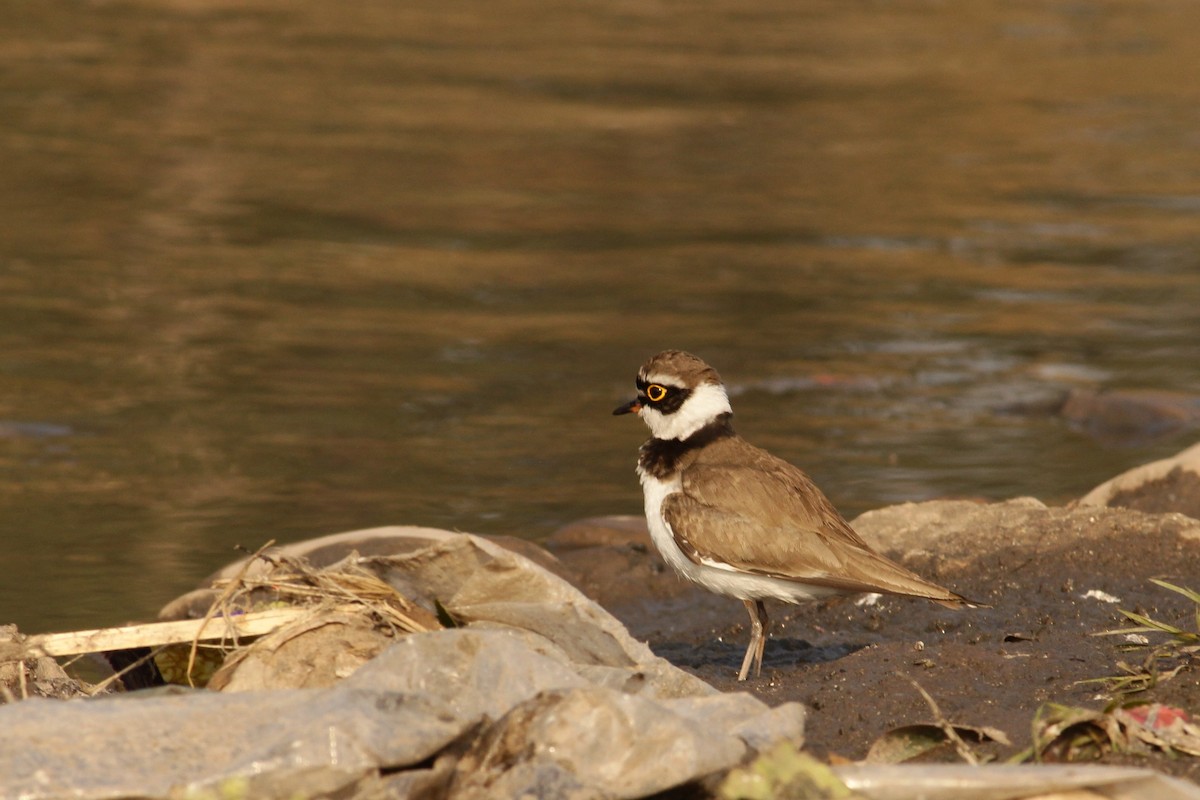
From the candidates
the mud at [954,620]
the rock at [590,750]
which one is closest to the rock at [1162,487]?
the mud at [954,620]

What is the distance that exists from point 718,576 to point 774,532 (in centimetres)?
26

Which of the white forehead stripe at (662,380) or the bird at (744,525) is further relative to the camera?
the white forehead stripe at (662,380)

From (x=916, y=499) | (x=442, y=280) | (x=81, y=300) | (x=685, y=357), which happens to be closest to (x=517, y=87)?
(x=442, y=280)

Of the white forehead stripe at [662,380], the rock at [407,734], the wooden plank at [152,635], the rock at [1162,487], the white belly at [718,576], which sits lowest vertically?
the rock at [1162,487]

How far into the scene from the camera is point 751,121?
19.6m

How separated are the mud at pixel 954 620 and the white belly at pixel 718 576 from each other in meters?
0.27

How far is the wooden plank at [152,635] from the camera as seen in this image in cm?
533

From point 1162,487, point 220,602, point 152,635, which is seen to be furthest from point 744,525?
point 1162,487

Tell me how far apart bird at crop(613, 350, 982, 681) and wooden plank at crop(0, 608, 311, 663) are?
1780 millimetres

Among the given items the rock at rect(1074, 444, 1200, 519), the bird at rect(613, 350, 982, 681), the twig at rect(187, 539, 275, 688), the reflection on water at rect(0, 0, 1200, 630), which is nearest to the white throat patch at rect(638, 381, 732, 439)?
the bird at rect(613, 350, 982, 681)

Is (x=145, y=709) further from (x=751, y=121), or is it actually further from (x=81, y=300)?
(x=751, y=121)

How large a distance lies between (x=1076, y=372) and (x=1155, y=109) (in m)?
9.90

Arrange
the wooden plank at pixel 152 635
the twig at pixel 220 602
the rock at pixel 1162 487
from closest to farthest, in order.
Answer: the twig at pixel 220 602, the wooden plank at pixel 152 635, the rock at pixel 1162 487

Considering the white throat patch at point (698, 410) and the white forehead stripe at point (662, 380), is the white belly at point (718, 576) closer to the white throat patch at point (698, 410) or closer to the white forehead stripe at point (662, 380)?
the white throat patch at point (698, 410)
